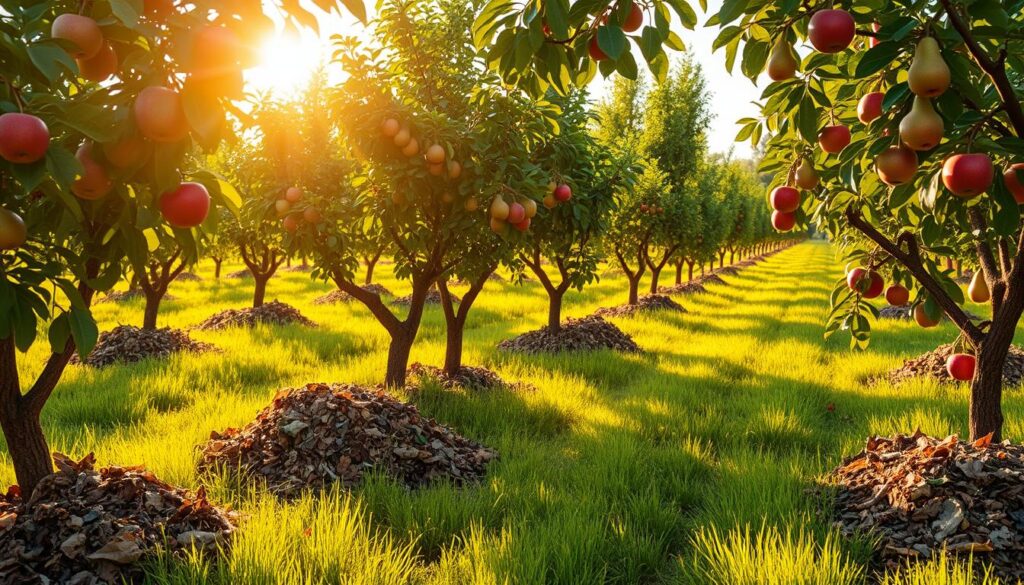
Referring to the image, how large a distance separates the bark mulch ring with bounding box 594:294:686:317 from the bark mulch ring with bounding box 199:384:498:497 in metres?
8.74

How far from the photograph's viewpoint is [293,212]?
559 cm

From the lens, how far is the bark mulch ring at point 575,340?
9289mm

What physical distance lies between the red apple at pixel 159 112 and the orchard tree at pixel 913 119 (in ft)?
5.24

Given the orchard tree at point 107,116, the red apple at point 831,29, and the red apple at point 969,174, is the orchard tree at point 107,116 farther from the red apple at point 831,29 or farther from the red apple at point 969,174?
the red apple at point 969,174

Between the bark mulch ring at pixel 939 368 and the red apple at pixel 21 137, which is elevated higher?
the red apple at pixel 21 137

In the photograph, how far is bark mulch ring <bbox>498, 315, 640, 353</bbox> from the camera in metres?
9.29

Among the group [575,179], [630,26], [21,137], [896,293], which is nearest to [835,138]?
[630,26]

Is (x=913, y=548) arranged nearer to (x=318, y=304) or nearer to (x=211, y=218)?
(x=211, y=218)

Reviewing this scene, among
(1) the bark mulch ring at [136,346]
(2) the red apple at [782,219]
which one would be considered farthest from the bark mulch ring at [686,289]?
(2) the red apple at [782,219]

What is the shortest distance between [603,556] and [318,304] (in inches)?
508

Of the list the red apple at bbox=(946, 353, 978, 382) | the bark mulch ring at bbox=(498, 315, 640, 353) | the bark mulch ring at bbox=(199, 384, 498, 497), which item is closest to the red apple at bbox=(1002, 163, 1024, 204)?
the red apple at bbox=(946, 353, 978, 382)

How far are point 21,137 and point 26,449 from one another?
225cm

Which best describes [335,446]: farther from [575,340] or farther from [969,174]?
[575,340]

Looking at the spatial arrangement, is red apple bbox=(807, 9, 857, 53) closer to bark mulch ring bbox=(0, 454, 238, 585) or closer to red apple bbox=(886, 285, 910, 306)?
red apple bbox=(886, 285, 910, 306)
